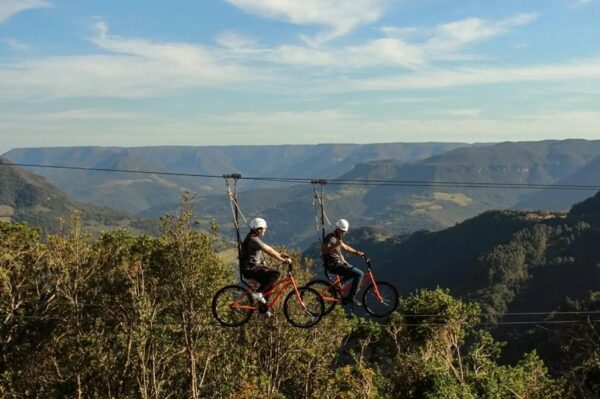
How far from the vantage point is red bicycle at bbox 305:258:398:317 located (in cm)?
2150

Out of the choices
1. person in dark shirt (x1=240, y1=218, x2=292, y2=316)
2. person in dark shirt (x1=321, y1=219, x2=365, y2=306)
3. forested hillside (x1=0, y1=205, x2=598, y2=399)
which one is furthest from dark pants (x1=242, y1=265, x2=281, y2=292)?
forested hillside (x1=0, y1=205, x2=598, y2=399)

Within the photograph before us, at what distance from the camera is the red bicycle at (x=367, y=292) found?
846 inches

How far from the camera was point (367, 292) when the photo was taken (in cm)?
2266

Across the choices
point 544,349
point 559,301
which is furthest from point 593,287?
point 544,349

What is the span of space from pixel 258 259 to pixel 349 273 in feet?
12.1

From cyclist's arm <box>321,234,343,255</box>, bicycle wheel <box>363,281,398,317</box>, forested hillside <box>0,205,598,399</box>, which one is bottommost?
forested hillside <box>0,205,598,399</box>

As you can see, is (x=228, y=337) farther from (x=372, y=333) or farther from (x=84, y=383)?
(x=372, y=333)

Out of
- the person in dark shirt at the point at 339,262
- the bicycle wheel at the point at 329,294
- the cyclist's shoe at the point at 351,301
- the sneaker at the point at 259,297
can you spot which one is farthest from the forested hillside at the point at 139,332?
the cyclist's shoe at the point at 351,301

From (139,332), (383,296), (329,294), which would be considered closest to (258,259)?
(329,294)

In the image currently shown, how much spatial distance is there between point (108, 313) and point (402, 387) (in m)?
22.4

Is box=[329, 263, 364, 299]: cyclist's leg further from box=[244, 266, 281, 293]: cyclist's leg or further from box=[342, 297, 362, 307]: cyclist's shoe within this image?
box=[244, 266, 281, 293]: cyclist's leg

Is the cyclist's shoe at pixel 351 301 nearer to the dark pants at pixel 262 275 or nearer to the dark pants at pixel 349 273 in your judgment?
the dark pants at pixel 349 273

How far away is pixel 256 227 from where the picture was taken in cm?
1881

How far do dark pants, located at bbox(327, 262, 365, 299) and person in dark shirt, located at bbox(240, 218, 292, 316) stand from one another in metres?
2.11
